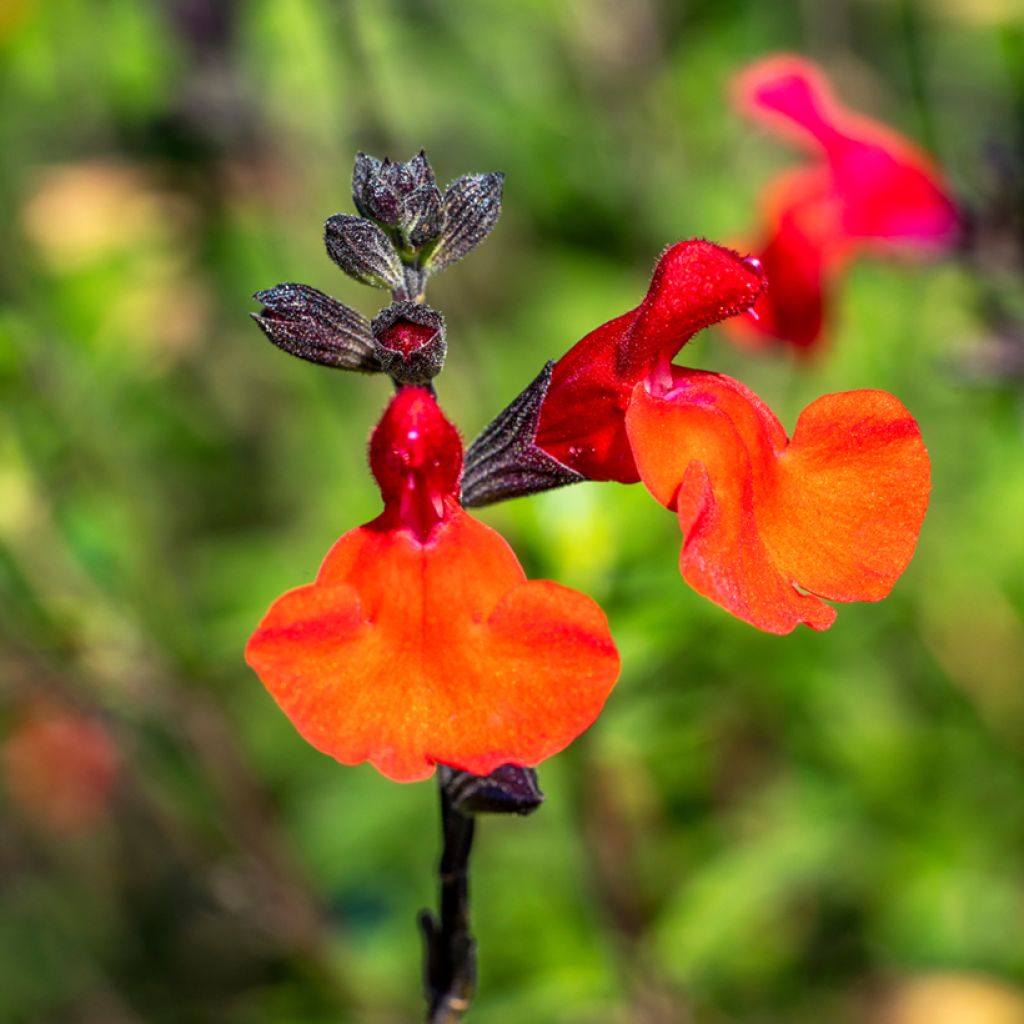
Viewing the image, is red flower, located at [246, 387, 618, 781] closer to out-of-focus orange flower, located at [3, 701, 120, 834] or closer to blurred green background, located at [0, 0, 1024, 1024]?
blurred green background, located at [0, 0, 1024, 1024]

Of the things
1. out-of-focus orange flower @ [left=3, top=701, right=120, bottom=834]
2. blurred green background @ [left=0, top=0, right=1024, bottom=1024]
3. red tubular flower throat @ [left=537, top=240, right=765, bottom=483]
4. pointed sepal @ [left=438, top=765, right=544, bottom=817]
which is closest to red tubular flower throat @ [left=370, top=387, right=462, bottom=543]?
red tubular flower throat @ [left=537, top=240, right=765, bottom=483]

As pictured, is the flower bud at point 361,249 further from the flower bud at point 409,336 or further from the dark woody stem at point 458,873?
the dark woody stem at point 458,873

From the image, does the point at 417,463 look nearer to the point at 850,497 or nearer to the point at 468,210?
the point at 468,210

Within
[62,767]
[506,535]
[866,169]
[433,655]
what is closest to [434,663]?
[433,655]

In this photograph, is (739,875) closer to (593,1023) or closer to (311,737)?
(593,1023)

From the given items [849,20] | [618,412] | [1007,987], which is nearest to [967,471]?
[1007,987]

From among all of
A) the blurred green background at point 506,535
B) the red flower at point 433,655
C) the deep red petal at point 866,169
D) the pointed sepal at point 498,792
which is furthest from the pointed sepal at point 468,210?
the deep red petal at point 866,169
